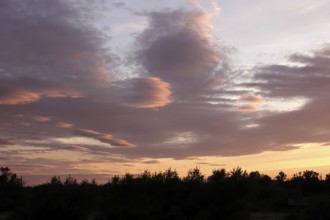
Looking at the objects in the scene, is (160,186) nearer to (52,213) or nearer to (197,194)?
(197,194)

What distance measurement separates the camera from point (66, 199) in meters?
44.6

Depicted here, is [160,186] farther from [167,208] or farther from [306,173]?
[306,173]

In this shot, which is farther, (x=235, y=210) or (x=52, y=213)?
(x=52, y=213)

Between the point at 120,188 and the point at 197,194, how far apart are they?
8.01 metres

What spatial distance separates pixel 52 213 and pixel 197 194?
13878 mm

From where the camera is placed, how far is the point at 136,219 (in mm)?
39375

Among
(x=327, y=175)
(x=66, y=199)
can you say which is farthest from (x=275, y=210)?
(x=66, y=199)

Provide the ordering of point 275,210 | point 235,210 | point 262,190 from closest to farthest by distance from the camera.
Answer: point 235,210, point 275,210, point 262,190

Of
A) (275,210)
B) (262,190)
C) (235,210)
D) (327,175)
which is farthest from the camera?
(327,175)

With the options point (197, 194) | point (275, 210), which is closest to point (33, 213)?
point (197, 194)

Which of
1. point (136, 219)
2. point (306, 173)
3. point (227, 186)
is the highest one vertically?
point (306, 173)

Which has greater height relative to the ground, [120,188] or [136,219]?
[120,188]

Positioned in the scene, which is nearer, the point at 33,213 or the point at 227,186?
the point at 227,186

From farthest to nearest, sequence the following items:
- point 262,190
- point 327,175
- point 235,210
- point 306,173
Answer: point 306,173, point 327,175, point 262,190, point 235,210
